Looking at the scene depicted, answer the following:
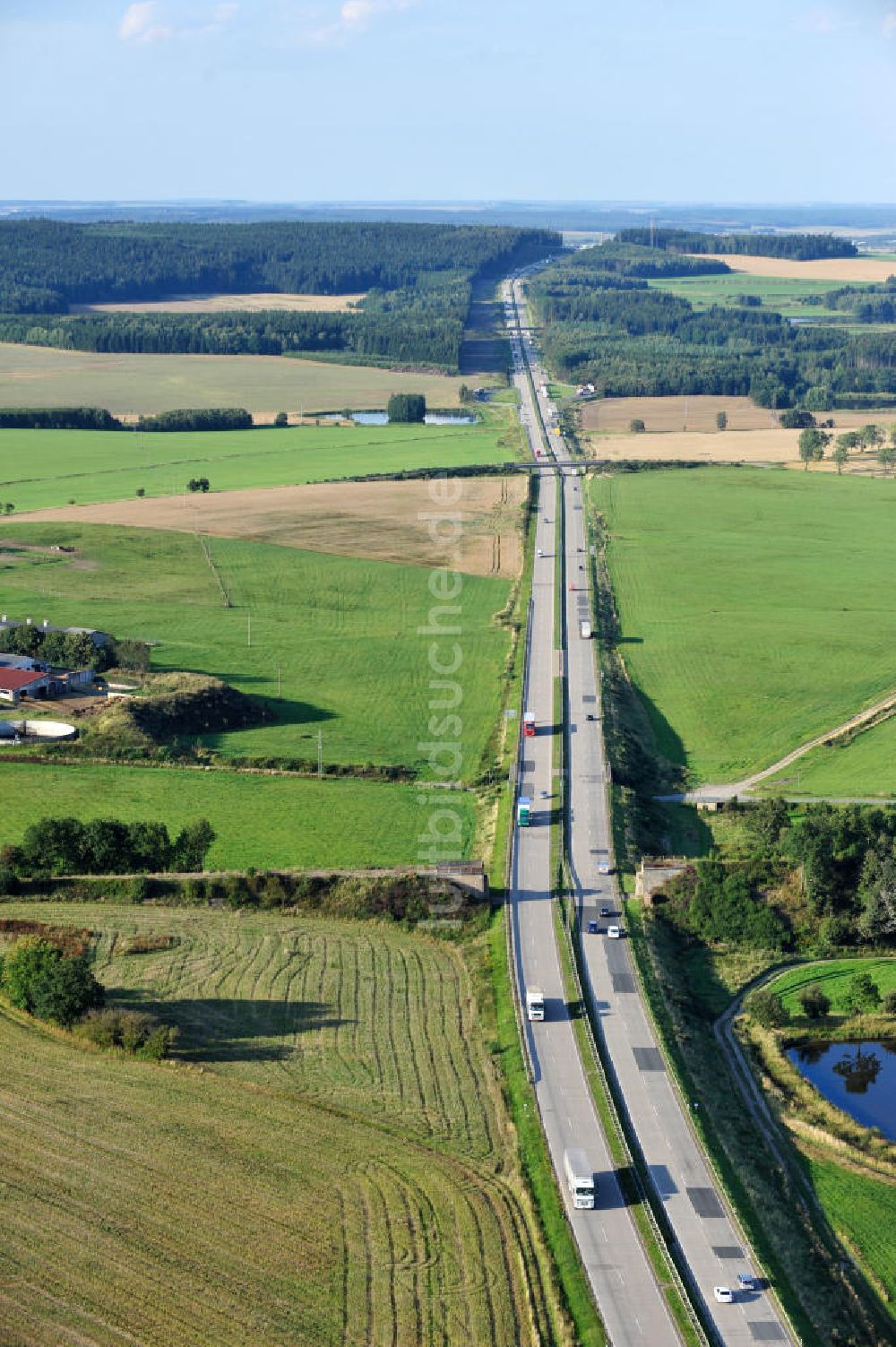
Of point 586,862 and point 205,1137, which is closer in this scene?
point 205,1137

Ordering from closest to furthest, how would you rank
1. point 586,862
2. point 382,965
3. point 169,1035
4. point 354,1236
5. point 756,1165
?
point 354,1236
point 756,1165
point 169,1035
point 382,965
point 586,862

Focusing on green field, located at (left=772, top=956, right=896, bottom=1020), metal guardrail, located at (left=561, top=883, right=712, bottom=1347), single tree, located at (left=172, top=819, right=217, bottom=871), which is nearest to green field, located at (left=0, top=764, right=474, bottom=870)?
single tree, located at (left=172, top=819, right=217, bottom=871)

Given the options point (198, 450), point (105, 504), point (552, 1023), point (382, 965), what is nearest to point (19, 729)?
point (382, 965)

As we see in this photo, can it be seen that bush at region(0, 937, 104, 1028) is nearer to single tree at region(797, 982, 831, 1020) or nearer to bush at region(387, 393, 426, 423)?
single tree at region(797, 982, 831, 1020)

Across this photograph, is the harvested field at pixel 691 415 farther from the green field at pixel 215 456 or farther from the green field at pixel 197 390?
the green field at pixel 197 390

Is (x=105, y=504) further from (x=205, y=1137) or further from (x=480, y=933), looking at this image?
(x=205, y=1137)

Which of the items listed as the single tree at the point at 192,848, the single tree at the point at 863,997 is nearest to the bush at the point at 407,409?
the single tree at the point at 192,848
